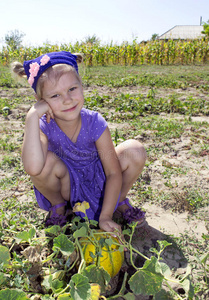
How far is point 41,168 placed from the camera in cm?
190

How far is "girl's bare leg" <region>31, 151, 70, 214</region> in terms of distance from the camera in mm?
2006

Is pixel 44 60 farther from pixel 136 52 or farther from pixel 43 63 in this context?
pixel 136 52

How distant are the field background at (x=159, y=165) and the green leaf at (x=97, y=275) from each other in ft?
1.66

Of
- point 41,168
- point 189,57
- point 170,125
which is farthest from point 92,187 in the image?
point 189,57

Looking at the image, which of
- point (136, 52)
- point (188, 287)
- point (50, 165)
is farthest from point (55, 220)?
point (136, 52)

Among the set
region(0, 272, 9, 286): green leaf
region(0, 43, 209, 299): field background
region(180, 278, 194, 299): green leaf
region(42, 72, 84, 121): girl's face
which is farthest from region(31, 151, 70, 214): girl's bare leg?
region(180, 278, 194, 299): green leaf

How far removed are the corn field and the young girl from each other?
535 inches

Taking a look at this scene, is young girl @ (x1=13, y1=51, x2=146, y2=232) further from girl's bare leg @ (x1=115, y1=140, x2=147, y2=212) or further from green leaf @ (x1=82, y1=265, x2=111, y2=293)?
green leaf @ (x1=82, y1=265, x2=111, y2=293)

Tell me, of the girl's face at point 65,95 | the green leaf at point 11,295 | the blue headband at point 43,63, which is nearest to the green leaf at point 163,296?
the green leaf at point 11,295

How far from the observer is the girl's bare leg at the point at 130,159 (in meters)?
2.10

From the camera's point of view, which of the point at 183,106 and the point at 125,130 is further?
the point at 183,106

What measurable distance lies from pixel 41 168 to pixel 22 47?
16649mm

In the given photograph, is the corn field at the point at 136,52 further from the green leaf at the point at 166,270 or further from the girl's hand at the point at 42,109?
the green leaf at the point at 166,270

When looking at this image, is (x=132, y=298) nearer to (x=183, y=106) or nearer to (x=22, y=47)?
(x=183, y=106)
